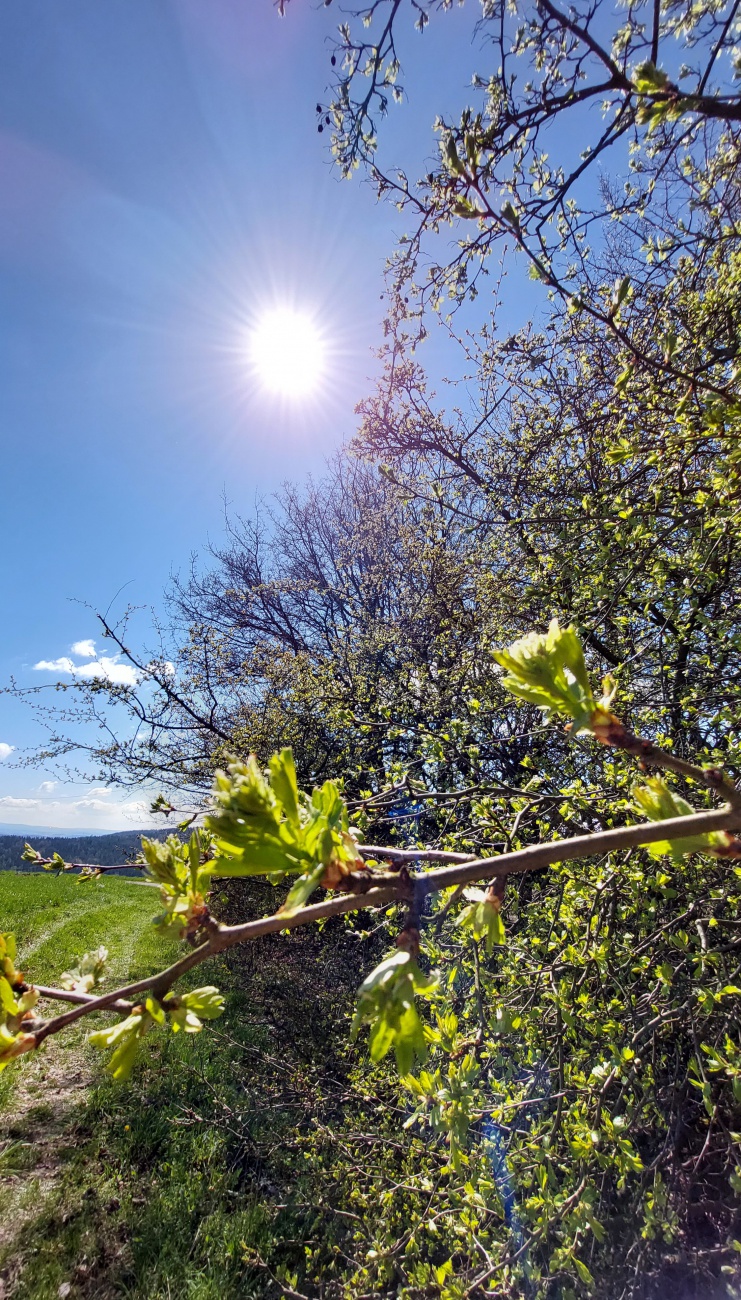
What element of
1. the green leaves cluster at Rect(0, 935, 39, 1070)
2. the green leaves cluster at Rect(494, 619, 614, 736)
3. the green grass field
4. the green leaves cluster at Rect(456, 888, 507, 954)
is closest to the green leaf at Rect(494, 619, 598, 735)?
the green leaves cluster at Rect(494, 619, 614, 736)

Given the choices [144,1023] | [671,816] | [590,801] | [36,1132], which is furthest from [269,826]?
[36,1132]

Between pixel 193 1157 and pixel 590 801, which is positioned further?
pixel 193 1157

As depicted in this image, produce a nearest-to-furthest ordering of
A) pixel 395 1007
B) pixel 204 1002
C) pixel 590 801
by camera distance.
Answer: pixel 395 1007 < pixel 204 1002 < pixel 590 801

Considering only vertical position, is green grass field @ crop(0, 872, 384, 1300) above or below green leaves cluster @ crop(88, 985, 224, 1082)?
below

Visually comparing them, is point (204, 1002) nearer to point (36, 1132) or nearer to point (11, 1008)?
point (11, 1008)

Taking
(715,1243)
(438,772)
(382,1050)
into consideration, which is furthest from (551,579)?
(715,1243)

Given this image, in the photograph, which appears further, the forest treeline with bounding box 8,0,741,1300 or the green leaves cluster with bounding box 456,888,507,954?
the forest treeline with bounding box 8,0,741,1300

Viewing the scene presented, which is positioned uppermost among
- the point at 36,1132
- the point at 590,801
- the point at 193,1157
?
the point at 590,801

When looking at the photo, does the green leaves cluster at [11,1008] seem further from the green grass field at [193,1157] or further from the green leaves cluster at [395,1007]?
the green grass field at [193,1157]

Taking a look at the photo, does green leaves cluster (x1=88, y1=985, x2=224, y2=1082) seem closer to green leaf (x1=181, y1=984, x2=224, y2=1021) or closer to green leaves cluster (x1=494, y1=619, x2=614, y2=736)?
green leaf (x1=181, y1=984, x2=224, y2=1021)

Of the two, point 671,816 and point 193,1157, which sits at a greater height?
point 671,816

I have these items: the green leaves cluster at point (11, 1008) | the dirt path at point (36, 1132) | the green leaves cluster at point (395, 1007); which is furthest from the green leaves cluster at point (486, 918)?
the dirt path at point (36, 1132)

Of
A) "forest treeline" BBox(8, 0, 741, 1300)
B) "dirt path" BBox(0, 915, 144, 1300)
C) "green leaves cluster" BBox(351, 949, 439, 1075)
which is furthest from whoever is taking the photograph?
"dirt path" BBox(0, 915, 144, 1300)

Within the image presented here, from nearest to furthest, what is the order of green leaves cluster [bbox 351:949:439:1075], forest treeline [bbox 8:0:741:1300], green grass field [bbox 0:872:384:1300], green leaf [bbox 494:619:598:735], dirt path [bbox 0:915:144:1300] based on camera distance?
green leaves cluster [bbox 351:949:439:1075], green leaf [bbox 494:619:598:735], forest treeline [bbox 8:0:741:1300], green grass field [bbox 0:872:384:1300], dirt path [bbox 0:915:144:1300]
